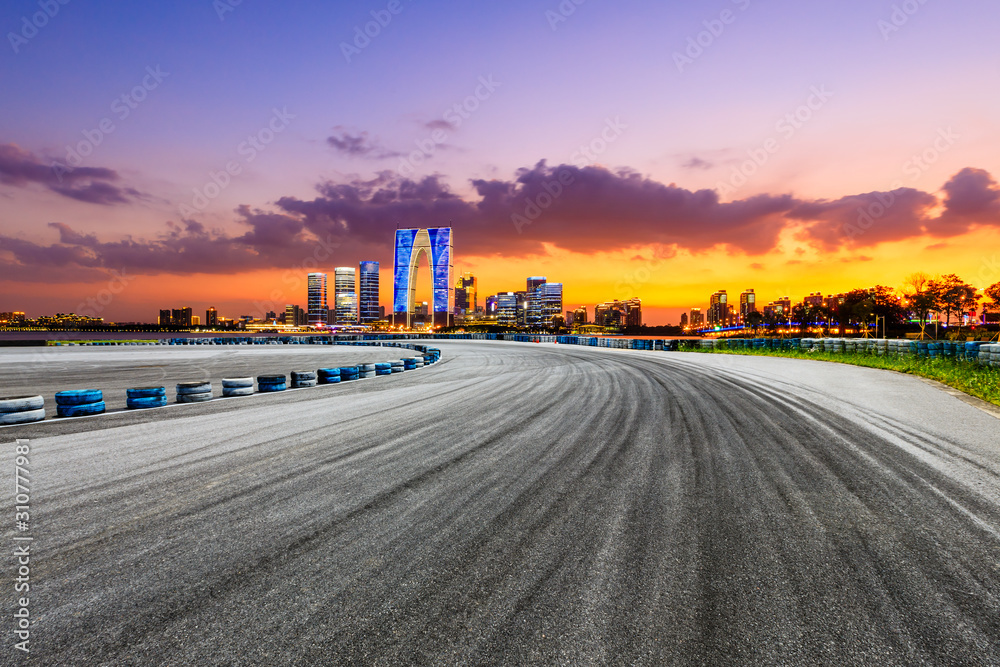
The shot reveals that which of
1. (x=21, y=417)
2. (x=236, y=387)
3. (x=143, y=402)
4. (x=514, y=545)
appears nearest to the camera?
(x=514, y=545)

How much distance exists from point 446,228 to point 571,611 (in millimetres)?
157012

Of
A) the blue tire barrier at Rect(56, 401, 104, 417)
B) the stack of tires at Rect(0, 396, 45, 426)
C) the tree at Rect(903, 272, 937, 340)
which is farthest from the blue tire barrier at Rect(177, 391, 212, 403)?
the tree at Rect(903, 272, 937, 340)

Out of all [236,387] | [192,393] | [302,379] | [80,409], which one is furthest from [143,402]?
[302,379]

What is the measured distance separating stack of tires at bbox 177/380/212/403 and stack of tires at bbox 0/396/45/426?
270cm

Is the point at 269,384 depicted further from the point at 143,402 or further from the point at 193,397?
the point at 143,402

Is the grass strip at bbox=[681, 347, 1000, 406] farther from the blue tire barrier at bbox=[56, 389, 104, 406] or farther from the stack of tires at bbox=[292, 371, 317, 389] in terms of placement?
the blue tire barrier at bbox=[56, 389, 104, 406]

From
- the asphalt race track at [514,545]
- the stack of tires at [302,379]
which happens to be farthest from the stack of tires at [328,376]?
the asphalt race track at [514,545]

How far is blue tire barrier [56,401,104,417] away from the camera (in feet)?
33.1

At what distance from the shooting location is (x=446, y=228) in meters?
155

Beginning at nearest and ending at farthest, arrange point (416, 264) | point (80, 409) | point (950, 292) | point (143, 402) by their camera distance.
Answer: point (80, 409) < point (143, 402) < point (950, 292) < point (416, 264)

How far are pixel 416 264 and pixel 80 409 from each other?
157287mm

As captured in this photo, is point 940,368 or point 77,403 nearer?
point 77,403

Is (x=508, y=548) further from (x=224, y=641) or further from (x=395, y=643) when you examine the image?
(x=224, y=641)

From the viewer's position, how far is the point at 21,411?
9.39m
